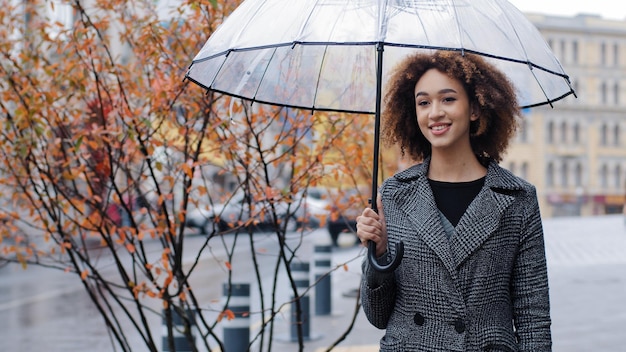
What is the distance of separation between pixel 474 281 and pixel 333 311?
8150 millimetres

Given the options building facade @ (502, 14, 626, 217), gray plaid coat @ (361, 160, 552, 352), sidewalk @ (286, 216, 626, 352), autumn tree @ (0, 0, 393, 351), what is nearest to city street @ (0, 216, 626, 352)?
sidewalk @ (286, 216, 626, 352)

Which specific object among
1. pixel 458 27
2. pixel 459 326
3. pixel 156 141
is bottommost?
pixel 459 326

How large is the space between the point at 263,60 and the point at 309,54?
228mm

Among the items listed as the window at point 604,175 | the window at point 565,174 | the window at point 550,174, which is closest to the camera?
the window at point 550,174

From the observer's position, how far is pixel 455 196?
256cm

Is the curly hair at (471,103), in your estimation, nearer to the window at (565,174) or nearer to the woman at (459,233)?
the woman at (459,233)

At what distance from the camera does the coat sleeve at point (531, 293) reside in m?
2.39

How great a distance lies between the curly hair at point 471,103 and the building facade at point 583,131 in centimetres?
6348

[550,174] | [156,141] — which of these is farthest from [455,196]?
[550,174]

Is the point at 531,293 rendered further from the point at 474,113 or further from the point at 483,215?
the point at 474,113

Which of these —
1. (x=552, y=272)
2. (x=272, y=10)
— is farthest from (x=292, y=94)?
(x=552, y=272)

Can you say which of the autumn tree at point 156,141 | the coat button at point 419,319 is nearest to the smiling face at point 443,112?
the coat button at point 419,319

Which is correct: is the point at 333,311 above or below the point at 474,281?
below

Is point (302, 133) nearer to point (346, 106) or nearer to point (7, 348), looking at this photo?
point (346, 106)
